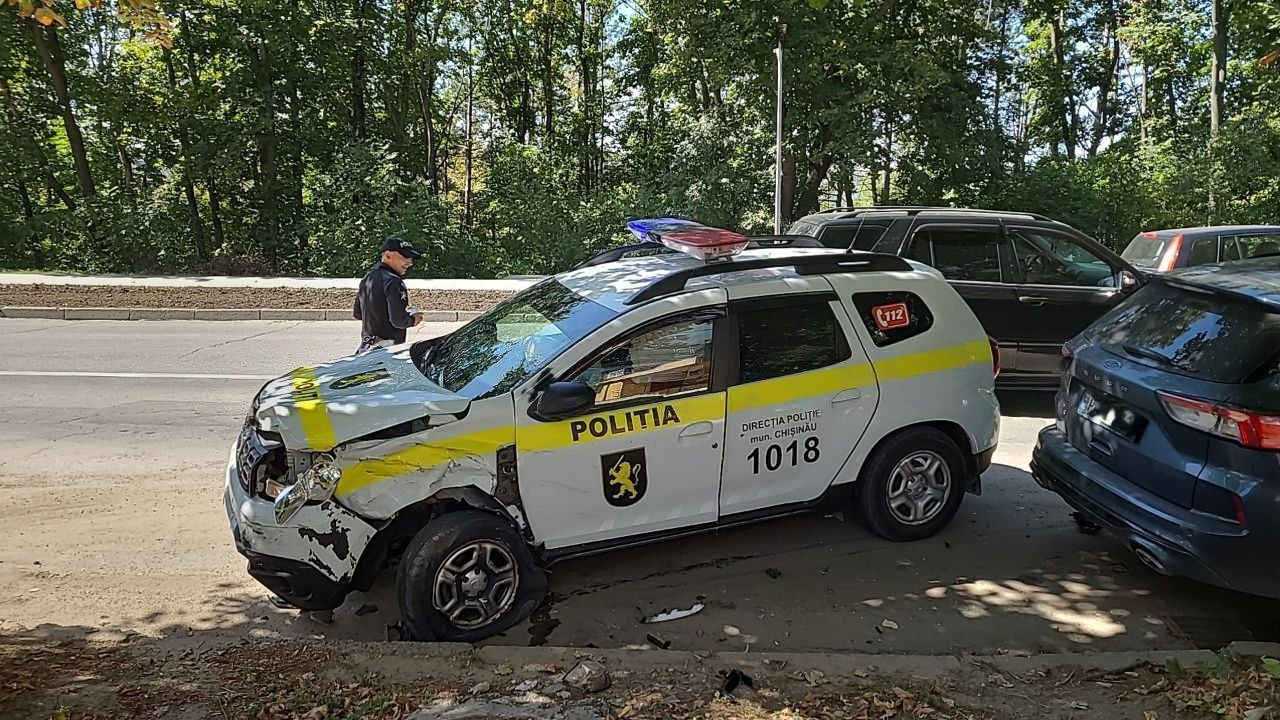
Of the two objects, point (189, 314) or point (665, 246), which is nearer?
point (665, 246)

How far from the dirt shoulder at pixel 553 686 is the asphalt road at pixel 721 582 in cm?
57

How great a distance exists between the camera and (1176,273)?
4738 mm

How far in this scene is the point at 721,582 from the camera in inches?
186

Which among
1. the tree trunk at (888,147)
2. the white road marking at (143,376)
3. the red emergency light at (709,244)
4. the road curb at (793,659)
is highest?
the tree trunk at (888,147)

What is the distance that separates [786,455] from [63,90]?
24156 millimetres

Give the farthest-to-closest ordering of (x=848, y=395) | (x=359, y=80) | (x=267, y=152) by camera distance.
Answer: (x=359, y=80) → (x=267, y=152) → (x=848, y=395)

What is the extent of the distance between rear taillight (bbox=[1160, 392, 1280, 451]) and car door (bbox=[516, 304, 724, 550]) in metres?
2.16

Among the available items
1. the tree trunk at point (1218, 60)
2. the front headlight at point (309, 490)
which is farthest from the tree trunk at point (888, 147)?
the front headlight at point (309, 490)

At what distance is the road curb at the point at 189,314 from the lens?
1441 centimetres

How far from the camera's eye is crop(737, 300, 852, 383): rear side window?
15.2 feet

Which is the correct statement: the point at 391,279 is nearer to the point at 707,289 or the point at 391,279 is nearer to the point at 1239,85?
the point at 707,289

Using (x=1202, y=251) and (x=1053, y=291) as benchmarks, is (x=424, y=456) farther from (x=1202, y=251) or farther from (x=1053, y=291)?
(x=1202, y=251)

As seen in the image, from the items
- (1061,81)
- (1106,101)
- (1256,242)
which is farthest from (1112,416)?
(1106,101)

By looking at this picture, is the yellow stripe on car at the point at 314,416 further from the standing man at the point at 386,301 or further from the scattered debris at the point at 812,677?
the standing man at the point at 386,301
